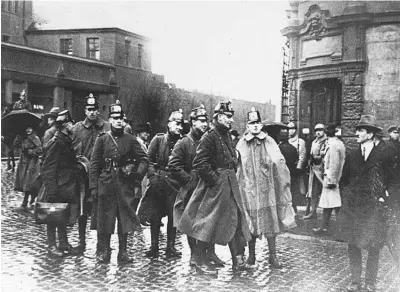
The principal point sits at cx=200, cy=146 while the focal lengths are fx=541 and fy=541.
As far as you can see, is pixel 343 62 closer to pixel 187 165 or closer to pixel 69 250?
pixel 187 165

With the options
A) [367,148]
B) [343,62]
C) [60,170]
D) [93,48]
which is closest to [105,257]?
[60,170]

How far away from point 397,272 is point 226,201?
2300 millimetres

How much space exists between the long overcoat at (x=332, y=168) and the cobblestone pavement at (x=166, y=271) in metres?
1.26

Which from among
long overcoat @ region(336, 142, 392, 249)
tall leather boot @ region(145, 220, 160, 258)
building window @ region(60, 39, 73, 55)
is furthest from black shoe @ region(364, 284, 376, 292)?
building window @ region(60, 39, 73, 55)

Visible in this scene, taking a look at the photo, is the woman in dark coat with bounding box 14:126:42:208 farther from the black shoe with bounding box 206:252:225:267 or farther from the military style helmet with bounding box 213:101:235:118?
the military style helmet with bounding box 213:101:235:118

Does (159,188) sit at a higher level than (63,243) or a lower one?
higher

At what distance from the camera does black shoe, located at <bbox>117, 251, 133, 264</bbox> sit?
282 inches

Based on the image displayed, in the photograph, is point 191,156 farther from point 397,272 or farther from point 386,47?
point 386,47

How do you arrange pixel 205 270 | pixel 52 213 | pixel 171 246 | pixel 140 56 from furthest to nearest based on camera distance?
1. pixel 140 56
2. pixel 171 246
3. pixel 52 213
4. pixel 205 270

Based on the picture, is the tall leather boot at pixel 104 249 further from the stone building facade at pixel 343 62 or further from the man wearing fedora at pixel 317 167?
the stone building facade at pixel 343 62

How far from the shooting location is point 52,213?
288 inches

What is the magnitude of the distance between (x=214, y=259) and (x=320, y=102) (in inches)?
335

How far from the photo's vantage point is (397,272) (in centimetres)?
673

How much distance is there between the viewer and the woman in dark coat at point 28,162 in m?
11.8
